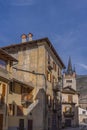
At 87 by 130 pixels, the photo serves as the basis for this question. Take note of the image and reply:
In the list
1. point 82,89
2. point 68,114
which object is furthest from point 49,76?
point 82,89

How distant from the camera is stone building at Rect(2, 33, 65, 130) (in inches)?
1265

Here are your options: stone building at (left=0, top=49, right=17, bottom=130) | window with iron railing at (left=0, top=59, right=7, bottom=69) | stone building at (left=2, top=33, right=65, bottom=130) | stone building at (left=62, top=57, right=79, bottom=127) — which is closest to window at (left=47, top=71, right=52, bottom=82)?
stone building at (left=2, top=33, right=65, bottom=130)

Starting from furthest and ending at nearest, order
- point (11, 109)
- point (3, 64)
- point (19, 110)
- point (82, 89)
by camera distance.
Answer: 1. point (82, 89)
2. point (19, 110)
3. point (11, 109)
4. point (3, 64)

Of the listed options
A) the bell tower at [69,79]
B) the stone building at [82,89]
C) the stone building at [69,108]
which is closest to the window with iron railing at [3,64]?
the stone building at [69,108]

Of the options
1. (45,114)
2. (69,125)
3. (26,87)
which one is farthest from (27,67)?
(69,125)

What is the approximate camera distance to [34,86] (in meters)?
36.3

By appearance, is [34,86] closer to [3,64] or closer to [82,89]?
[3,64]

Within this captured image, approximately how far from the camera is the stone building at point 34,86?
105ft

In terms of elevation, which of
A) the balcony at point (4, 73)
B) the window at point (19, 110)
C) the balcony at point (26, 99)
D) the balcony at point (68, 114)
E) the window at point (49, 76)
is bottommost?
the balcony at point (68, 114)

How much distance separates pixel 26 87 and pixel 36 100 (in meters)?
2.83

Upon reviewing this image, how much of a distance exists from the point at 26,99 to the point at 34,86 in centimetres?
336

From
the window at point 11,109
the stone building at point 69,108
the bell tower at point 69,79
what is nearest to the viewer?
the window at point 11,109

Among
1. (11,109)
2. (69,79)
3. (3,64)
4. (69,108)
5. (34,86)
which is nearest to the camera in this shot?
(3,64)

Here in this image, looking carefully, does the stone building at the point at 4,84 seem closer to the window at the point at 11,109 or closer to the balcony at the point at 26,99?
the window at the point at 11,109
